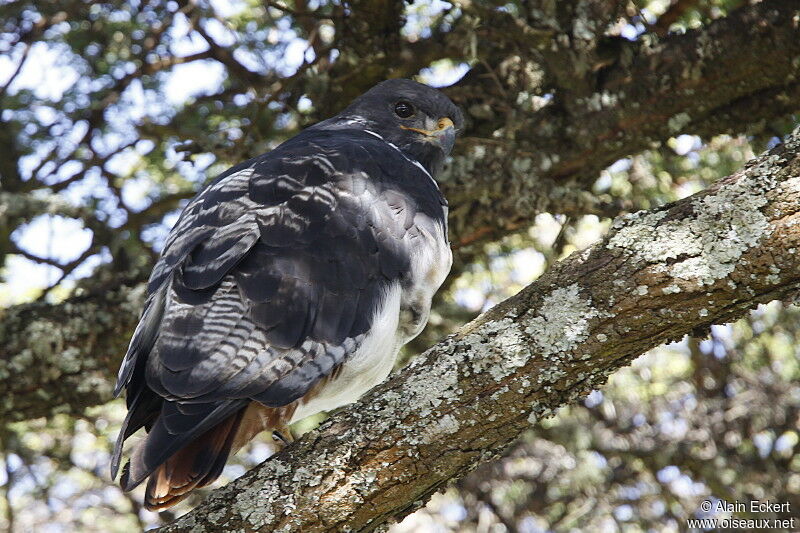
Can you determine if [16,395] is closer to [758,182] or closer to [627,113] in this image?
[627,113]

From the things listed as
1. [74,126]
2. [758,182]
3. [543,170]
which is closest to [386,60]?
[543,170]

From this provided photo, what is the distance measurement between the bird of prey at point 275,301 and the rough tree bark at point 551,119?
1155 mm

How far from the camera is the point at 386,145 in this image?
3887 millimetres

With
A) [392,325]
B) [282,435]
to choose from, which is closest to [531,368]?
[392,325]

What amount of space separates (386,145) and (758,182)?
1797 millimetres

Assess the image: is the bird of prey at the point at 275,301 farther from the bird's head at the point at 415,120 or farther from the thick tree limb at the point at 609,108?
the thick tree limb at the point at 609,108

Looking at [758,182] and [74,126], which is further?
[74,126]

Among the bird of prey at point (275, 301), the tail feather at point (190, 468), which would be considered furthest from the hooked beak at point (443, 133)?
the tail feather at point (190, 468)

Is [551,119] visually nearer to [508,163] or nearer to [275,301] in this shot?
[508,163]

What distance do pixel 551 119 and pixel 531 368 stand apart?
2688 mm

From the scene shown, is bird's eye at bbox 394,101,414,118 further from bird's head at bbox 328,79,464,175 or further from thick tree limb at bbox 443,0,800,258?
thick tree limb at bbox 443,0,800,258

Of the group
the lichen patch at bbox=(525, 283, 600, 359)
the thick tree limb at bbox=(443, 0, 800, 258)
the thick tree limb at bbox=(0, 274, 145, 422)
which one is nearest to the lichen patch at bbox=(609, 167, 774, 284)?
the lichen patch at bbox=(525, 283, 600, 359)

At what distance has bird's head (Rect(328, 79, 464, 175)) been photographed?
436cm

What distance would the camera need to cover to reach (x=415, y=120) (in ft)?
14.4
